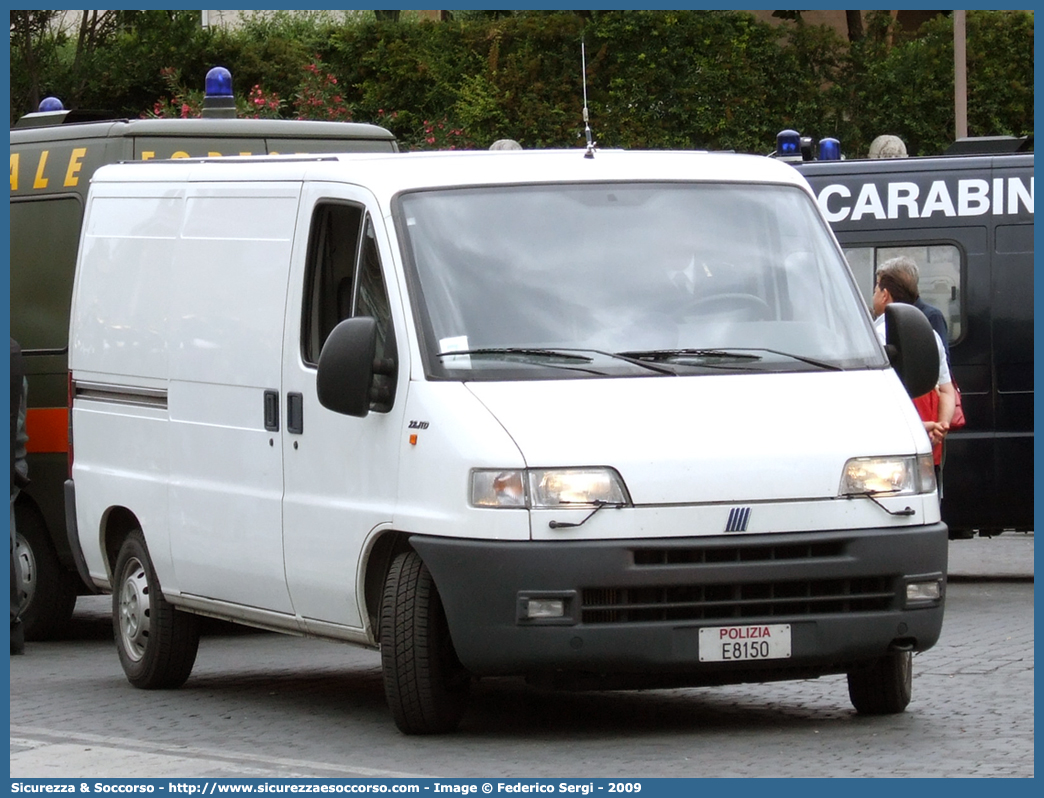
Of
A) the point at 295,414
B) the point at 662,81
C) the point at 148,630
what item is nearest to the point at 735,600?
the point at 295,414

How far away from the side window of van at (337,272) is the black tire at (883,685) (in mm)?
2326

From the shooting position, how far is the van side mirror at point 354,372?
8.35 metres

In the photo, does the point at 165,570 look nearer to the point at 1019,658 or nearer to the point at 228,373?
the point at 228,373

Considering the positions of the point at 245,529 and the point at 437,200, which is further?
the point at 245,529

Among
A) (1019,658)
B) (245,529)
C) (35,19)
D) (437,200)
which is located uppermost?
(35,19)

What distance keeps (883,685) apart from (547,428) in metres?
1.84

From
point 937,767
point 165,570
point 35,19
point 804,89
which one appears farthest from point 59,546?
point 35,19

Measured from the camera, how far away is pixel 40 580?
508 inches

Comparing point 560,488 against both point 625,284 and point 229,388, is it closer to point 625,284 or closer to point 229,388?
point 625,284

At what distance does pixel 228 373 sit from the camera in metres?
9.65

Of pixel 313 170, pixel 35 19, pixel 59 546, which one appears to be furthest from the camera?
pixel 35 19

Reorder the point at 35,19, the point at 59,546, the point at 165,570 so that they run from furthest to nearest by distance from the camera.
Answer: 1. the point at 35,19
2. the point at 59,546
3. the point at 165,570

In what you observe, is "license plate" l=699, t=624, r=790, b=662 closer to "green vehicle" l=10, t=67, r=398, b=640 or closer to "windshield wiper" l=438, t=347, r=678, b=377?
"windshield wiper" l=438, t=347, r=678, b=377
